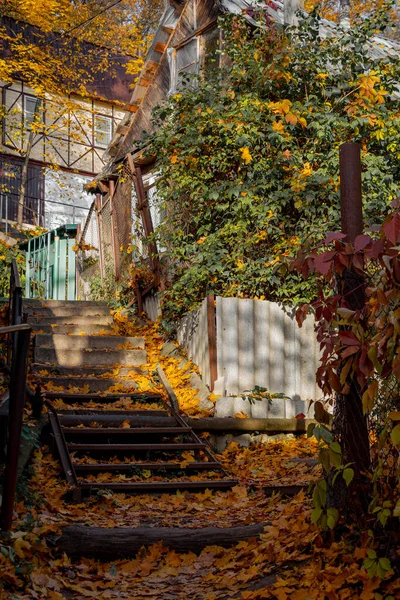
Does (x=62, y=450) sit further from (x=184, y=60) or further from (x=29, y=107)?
(x=29, y=107)

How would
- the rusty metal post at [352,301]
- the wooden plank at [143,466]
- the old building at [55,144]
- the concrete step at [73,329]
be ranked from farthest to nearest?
the old building at [55,144] → the concrete step at [73,329] → the wooden plank at [143,466] → the rusty metal post at [352,301]

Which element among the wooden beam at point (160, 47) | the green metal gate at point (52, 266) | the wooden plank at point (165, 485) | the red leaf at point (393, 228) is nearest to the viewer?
the red leaf at point (393, 228)

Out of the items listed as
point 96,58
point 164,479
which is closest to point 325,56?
point 164,479

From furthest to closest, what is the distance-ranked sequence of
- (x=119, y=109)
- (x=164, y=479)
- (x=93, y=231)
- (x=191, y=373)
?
(x=119, y=109) < (x=93, y=231) < (x=191, y=373) < (x=164, y=479)

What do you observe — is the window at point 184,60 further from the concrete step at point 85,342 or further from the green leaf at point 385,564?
the green leaf at point 385,564

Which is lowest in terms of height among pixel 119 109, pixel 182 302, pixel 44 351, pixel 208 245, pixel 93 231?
pixel 44 351

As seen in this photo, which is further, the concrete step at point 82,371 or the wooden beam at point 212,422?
the concrete step at point 82,371

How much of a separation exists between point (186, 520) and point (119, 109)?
2534cm

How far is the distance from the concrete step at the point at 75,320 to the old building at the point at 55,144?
43.1 ft

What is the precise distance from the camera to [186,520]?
5.18 meters

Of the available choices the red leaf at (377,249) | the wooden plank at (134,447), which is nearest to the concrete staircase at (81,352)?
the wooden plank at (134,447)

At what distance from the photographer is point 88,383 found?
8.65 metres

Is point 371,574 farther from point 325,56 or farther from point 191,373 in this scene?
point 325,56

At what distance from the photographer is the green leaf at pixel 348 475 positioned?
10.7 ft
